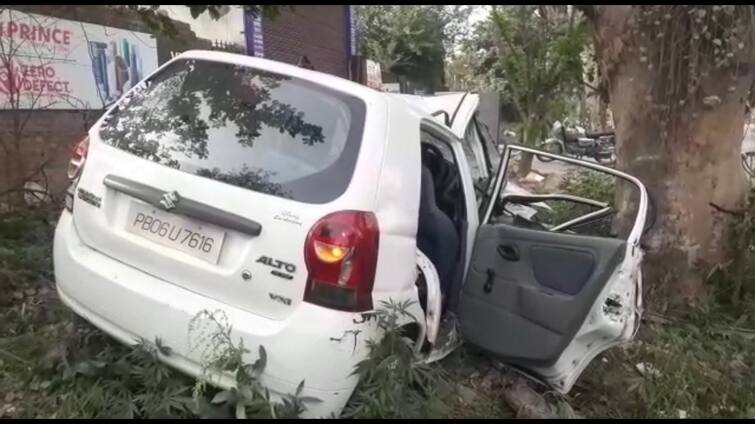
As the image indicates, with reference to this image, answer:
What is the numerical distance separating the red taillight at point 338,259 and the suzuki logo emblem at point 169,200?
0.58 metres

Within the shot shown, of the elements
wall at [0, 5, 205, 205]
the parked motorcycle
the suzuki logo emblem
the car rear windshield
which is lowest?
the parked motorcycle

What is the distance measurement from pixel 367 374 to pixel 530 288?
1.07m

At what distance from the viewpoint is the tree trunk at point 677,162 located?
14.0 feet

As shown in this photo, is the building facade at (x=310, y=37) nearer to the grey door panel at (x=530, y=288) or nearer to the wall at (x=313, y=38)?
the wall at (x=313, y=38)

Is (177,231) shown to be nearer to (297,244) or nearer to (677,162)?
(297,244)

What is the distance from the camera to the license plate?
2457 millimetres

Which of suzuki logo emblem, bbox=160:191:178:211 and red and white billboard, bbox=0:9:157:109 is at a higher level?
suzuki logo emblem, bbox=160:191:178:211

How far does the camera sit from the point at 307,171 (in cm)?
248

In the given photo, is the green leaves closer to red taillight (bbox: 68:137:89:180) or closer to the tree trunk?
the tree trunk

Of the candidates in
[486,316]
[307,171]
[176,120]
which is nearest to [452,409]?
[486,316]

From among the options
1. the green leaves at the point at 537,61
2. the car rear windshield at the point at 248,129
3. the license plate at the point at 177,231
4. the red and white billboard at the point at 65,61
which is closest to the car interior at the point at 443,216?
the car rear windshield at the point at 248,129

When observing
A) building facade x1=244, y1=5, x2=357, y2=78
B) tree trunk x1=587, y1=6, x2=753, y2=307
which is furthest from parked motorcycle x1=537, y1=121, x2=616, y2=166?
tree trunk x1=587, y1=6, x2=753, y2=307

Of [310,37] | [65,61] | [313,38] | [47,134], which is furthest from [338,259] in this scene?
[313,38]

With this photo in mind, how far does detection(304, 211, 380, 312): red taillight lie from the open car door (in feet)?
3.47
